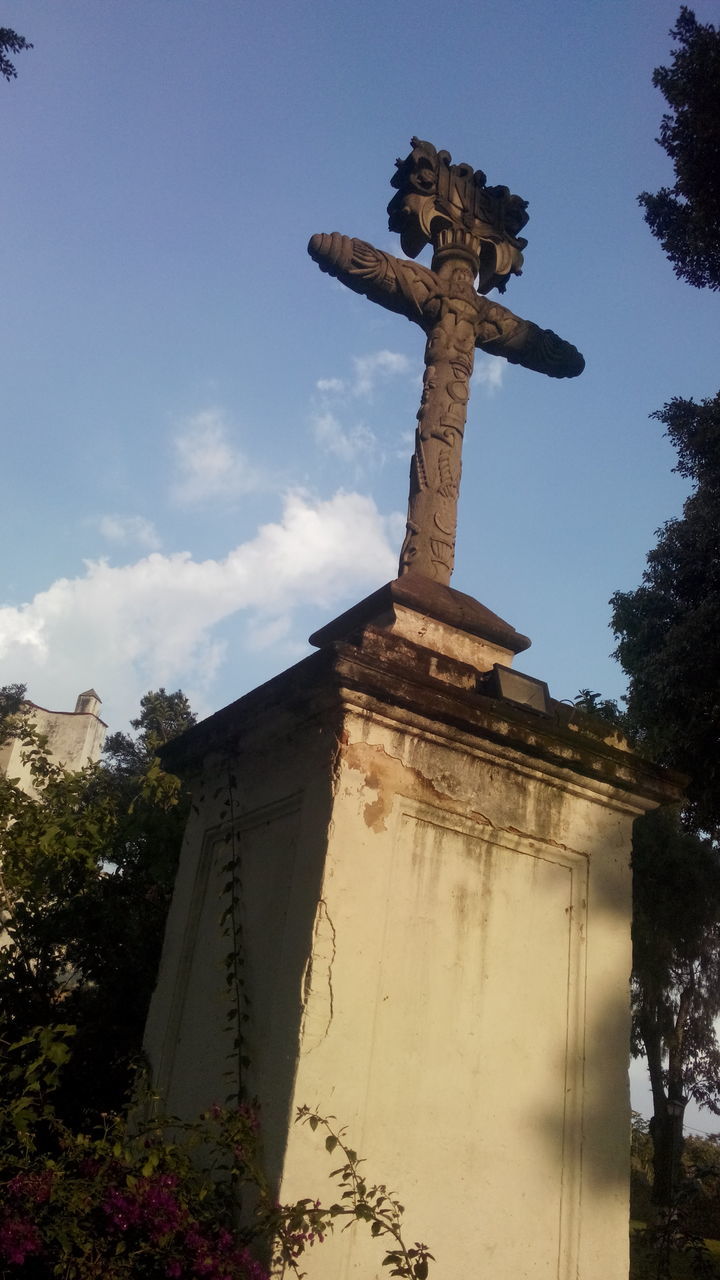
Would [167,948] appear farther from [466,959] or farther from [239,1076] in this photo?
[466,959]

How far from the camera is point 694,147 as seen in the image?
1102 centimetres

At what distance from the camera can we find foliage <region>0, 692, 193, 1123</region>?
18.8ft

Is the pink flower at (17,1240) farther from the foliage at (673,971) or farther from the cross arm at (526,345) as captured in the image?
the foliage at (673,971)

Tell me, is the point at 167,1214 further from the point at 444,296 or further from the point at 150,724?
the point at 150,724

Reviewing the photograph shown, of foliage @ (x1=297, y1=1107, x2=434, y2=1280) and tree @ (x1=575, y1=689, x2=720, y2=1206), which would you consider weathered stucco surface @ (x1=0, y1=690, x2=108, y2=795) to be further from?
foliage @ (x1=297, y1=1107, x2=434, y2=1280)

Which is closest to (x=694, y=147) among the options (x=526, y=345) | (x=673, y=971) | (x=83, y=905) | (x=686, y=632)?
(x=686, y=632)

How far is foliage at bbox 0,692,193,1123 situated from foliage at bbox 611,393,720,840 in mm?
6718

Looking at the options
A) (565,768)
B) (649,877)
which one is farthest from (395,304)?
(649,877)

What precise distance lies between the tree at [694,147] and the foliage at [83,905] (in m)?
9.19

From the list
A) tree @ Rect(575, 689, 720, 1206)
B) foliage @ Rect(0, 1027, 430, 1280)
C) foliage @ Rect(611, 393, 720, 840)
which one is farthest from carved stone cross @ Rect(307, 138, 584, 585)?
tree @ Rect(575, 689, 720, 1206)

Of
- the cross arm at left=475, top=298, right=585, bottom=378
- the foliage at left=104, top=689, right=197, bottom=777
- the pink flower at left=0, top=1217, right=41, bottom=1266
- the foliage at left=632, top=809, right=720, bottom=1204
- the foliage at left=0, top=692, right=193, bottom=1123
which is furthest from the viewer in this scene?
the foliage at left=104, top=689, right=197, bottom=777

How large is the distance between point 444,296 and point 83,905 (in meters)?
4.54

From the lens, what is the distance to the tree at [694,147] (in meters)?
10.9

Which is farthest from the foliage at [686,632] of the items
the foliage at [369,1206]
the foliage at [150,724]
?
the foliage at [150,724]
